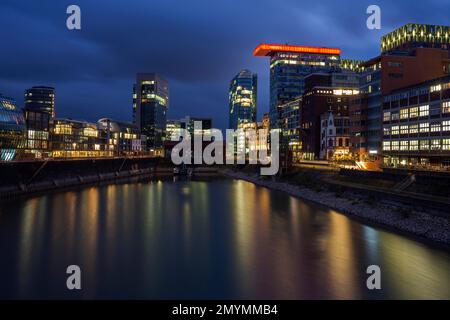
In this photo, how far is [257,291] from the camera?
28062mm

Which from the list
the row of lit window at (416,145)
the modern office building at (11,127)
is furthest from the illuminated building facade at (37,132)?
the row of lit window at (416,145)

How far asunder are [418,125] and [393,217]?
42173 millimetres

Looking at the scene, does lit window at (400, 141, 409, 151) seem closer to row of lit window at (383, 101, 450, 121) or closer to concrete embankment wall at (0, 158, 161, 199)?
row of lit window at (383, 101, 450, 121)

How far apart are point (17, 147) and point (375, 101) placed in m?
104

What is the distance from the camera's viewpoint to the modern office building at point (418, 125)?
3034 inches

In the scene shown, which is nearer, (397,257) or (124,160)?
(397,257)

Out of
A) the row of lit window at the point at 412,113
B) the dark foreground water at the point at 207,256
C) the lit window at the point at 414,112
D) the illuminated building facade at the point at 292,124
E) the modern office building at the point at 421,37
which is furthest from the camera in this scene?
the modern office building at the point at 421,37

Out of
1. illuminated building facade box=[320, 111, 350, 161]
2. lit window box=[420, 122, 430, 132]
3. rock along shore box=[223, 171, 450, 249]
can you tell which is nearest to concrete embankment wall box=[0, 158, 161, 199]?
rock along shore box=[223, 171, 450, 249]

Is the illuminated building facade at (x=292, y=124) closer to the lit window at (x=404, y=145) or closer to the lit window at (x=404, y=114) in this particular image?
the lit window at (x=404, y=145)

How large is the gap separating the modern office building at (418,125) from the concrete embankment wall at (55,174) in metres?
76.2

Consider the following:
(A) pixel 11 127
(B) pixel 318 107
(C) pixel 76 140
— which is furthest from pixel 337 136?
(C) pixel 76 140
